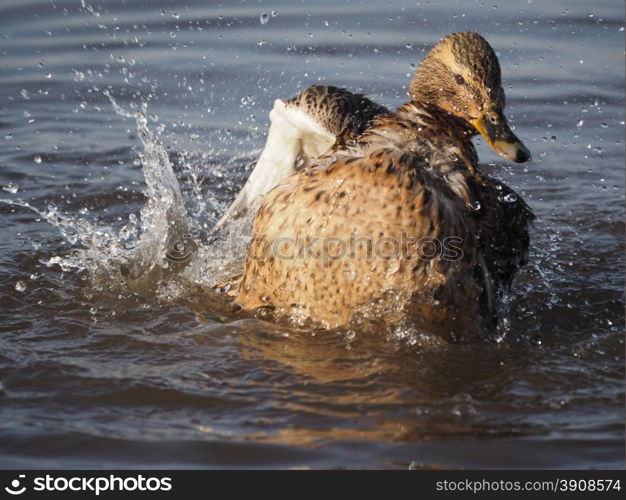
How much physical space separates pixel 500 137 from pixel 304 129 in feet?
4.28

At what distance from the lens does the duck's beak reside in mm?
4445

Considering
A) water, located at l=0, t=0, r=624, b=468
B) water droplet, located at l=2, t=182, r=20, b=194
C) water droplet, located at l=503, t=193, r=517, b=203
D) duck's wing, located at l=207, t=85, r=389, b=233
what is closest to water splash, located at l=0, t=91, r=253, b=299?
water, located at l=0, t=0, r=624, b=468

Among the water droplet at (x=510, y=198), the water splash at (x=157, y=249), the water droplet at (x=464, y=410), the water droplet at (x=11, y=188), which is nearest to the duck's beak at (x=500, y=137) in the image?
the water droplet at (x=510, y=198)

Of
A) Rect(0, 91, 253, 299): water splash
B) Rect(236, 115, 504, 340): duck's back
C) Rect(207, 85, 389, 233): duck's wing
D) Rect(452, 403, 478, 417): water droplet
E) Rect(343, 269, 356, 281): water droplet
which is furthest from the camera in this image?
Rect(0, 91, 253, 299): water splash

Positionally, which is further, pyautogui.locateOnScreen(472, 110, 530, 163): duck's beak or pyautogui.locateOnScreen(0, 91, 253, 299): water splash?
pyautogui.locateOnScreen(0, 91, 253, 299): water splash

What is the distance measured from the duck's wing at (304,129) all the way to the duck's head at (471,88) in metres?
0.54

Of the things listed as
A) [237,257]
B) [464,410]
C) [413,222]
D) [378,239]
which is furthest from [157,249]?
[464,410]

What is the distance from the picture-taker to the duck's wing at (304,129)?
536 centimetres

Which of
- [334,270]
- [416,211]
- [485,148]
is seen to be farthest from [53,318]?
[485,148]

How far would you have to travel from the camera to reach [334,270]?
14.7 ft

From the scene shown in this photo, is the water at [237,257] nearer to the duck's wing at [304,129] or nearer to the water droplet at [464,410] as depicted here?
the water droplet at [464,410]

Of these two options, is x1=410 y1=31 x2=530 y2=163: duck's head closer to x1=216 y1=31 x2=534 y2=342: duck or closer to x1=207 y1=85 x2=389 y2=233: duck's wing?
x1=216 y1=31 x2=534 y2=342: duck

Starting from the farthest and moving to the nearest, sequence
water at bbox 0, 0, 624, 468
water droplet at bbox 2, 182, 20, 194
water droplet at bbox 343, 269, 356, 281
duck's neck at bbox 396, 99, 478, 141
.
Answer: water droplet at bbox 2, 182, 20, 194 < duck's neck at bbox 396, 99, 478, 141 < water droplet at bbox 343, 269, 356, 281 < water at bbox 0, 0, 624, 468

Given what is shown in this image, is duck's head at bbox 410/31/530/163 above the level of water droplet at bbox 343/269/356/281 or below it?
above
